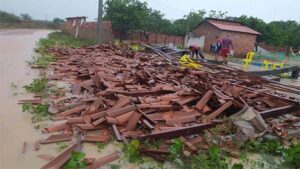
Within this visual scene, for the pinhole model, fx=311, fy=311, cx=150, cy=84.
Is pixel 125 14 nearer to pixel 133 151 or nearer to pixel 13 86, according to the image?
pixel 13 86

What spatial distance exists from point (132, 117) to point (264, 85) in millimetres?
5824

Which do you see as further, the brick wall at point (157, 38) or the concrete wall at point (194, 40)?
the brick wall at point (157, 38)

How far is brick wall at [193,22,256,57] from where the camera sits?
34031 mm

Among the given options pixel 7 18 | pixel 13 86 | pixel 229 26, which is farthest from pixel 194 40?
pixel 7 18

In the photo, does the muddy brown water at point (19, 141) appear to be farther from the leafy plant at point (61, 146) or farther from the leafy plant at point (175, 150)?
the leafy plant at point (175, 150)

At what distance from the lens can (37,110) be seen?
6.53 m

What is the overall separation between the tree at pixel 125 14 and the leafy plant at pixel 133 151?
3322cm

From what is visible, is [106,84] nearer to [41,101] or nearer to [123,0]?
[41,101]

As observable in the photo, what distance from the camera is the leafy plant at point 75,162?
13.6ft

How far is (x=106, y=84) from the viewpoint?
7926mm

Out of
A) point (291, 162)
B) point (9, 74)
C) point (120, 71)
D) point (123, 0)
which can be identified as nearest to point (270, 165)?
point (291, 162)

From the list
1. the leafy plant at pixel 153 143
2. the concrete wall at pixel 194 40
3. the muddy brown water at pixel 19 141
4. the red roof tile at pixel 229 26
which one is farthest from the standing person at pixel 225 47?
the concrete wall at pixel 194 40

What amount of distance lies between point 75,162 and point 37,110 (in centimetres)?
273

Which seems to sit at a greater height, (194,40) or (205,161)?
(194,40)
